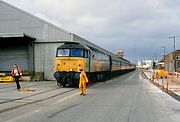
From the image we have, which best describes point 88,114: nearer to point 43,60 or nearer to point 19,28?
point 43,60

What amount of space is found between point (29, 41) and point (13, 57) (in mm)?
3600

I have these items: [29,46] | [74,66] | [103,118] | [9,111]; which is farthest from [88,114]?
[29,46]

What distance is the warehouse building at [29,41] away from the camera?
124ft

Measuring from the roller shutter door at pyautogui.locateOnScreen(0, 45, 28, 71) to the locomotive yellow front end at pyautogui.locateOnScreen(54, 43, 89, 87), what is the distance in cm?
1613

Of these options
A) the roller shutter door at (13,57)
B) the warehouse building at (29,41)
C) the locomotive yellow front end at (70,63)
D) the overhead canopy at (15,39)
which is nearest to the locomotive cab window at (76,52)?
the locomotive yellow front end at (70,63)

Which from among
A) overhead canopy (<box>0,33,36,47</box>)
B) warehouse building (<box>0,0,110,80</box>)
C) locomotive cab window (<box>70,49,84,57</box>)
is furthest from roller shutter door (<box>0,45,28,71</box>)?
locomotive cab window (<box>70,49,84,57</box>)

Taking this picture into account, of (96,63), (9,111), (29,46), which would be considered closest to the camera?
(9,111)

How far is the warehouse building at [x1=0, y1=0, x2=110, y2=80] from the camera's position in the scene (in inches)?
1490

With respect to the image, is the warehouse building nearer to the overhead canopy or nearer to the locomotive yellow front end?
the overhead canopy

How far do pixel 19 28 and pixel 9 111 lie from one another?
29507mm

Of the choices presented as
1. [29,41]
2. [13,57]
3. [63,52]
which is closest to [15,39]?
[29,41]

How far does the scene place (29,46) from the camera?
129ft

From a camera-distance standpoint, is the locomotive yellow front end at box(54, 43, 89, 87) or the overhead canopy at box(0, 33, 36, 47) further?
the overhead canopy at box(0, 33, 36, 47)

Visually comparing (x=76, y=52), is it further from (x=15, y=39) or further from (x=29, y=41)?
(x=15, y=39)
